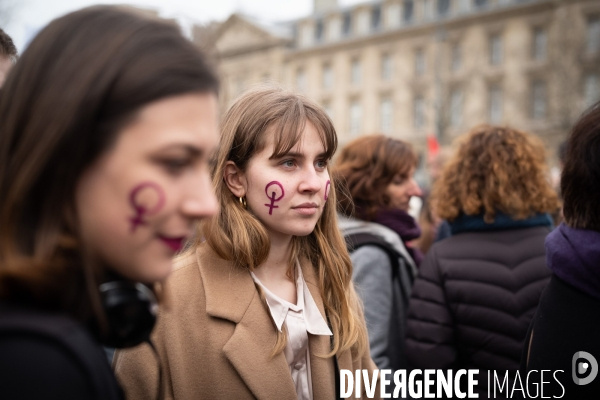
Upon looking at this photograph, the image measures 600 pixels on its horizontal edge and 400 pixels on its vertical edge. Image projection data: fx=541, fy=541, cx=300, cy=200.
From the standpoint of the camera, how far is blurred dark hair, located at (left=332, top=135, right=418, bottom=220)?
384cm

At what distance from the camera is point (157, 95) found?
1.05 m

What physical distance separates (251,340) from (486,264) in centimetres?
164

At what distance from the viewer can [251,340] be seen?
2039 millimetres

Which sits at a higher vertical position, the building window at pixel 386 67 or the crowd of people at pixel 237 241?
the building window at pixel 386 67

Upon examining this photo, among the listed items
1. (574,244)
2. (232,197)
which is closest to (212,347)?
(232,197)

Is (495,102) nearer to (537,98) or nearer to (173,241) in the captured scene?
(537,98)

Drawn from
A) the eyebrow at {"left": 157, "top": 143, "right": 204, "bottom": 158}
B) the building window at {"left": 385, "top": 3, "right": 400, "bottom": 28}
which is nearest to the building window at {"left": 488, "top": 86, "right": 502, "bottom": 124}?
the building window at {"left": 385, "top": 3, "right": 400, "bottom": 28}

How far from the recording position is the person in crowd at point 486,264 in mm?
2990

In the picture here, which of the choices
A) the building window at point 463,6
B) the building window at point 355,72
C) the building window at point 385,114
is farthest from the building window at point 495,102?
the building window at point 355,72

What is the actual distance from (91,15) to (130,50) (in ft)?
0.43

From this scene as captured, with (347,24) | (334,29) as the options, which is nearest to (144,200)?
(347,24)

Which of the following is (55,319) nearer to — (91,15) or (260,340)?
(91,15)

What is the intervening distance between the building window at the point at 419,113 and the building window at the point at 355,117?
4.50 meters

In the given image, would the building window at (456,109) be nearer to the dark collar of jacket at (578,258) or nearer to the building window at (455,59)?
the building window at (455,59)
